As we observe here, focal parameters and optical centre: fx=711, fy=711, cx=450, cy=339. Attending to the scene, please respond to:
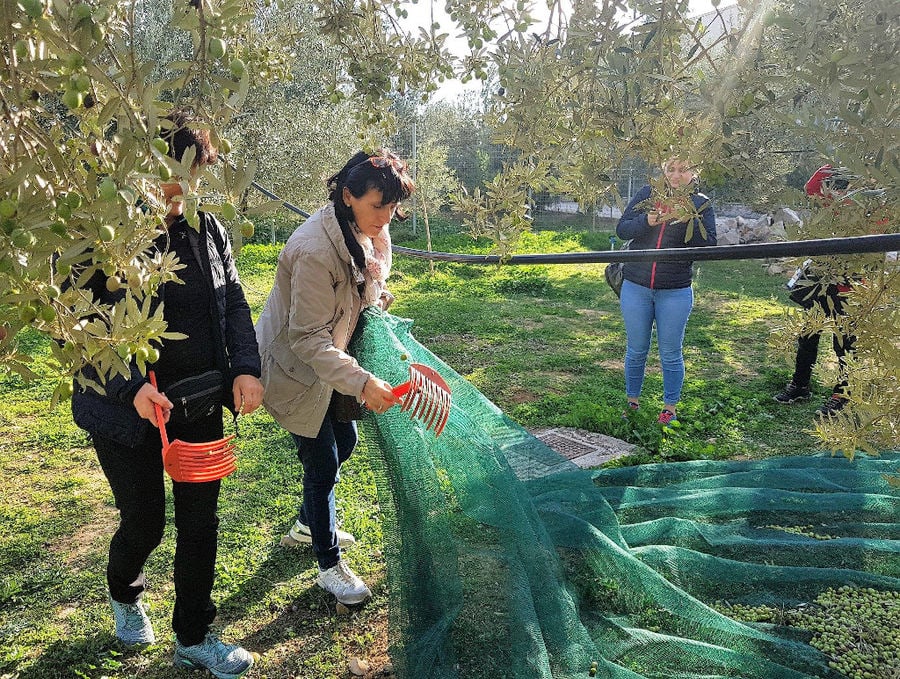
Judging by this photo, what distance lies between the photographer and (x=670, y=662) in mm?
2531

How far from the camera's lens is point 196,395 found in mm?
2471

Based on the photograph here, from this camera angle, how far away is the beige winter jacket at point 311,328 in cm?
274

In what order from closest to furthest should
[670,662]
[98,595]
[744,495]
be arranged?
[670,662]
[98,595]
[744,495]

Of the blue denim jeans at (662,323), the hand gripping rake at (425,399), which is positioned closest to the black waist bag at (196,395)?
the hand gripping rake at (425,399)

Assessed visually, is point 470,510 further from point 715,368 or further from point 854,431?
point 715,368

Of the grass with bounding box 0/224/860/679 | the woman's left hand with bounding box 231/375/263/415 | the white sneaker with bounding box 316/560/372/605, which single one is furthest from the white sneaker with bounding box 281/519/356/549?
the woman's left hand with bounding box 231/375/263/415

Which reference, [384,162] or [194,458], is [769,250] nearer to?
[384,162]

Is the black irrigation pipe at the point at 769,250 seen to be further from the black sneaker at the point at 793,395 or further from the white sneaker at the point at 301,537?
the black sneaker at the point at 793,395

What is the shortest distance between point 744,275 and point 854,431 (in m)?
12.7

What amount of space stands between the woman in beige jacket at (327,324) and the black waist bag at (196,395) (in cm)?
36

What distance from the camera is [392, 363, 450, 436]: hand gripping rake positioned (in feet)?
8.84

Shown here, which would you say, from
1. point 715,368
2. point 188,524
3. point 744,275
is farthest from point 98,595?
point 744,275

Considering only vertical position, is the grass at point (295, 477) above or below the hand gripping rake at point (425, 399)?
below

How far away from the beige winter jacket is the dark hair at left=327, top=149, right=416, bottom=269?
0.04m
